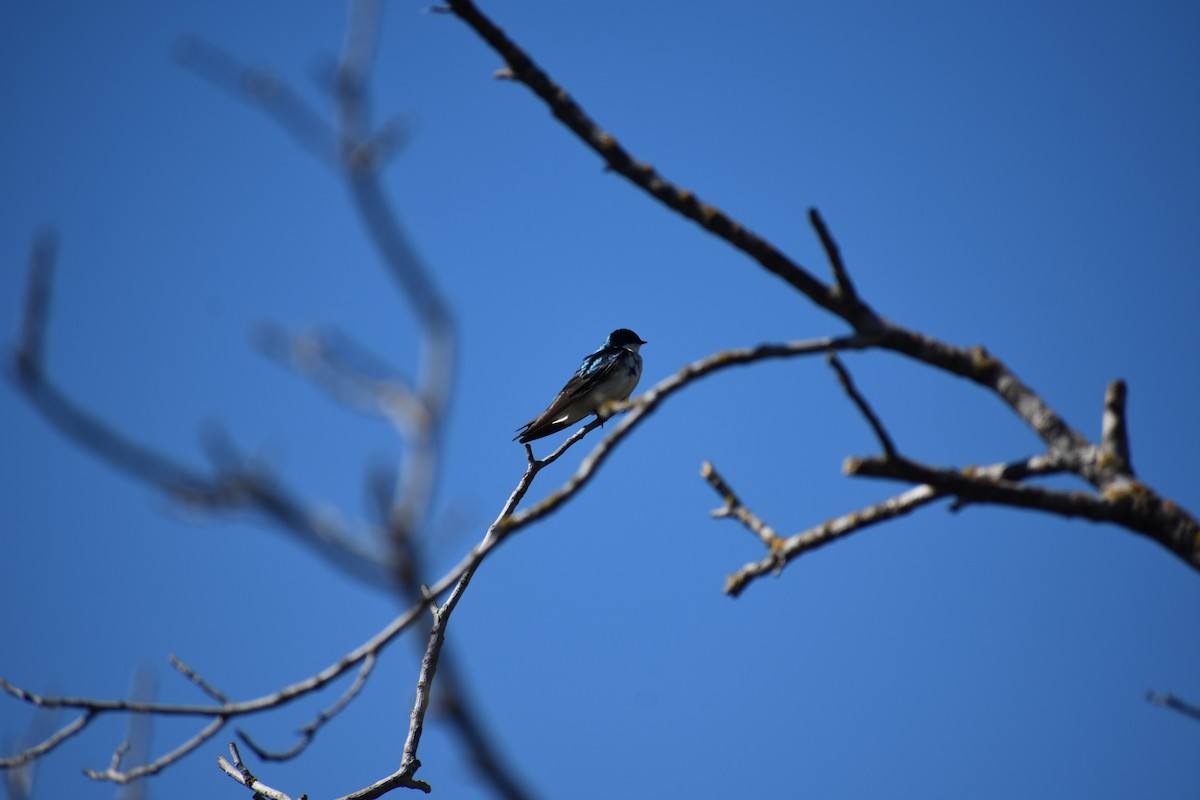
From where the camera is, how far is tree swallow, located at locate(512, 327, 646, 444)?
1223 cm

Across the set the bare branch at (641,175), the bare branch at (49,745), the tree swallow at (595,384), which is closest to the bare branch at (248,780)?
the bare branch at (49,745)

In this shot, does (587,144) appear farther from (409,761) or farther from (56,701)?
(409,761)

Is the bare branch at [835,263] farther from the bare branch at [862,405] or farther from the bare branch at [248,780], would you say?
the bare branch at [248,780]

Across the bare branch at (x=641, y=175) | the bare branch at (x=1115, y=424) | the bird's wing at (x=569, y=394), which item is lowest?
the bare branch at (x=1115, y=424)

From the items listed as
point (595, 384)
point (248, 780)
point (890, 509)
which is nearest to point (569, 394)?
point (595, 384)

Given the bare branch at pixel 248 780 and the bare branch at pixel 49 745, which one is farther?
the bare branch at pixel 248 780

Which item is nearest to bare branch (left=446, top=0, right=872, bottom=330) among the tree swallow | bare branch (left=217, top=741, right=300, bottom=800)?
bare branch (left=217, top=741, right=300, bottom=800)

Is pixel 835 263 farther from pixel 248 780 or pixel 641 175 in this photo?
pixel 248 780


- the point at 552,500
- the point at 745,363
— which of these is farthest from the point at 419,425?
the point at 745,363

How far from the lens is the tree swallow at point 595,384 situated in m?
12.2

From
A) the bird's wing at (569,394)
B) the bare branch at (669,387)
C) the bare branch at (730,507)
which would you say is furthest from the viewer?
the bird's wing at (569,394)

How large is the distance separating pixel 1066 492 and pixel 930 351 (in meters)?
0.50

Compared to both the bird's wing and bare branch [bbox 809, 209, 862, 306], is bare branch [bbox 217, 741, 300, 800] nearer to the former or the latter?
bare branch [bbox 809, 209, 862, 306]

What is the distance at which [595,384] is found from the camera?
13133 millimetres
